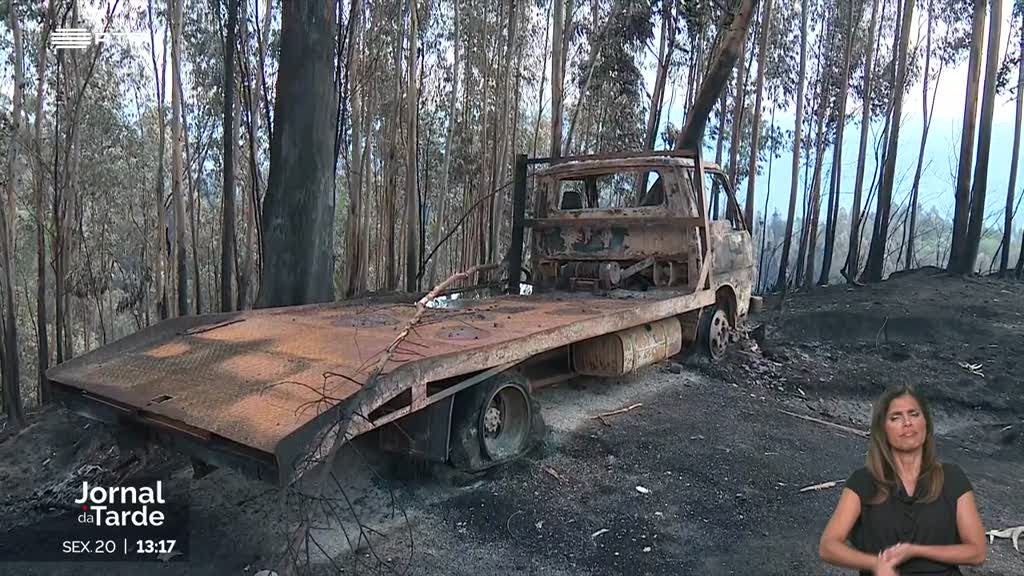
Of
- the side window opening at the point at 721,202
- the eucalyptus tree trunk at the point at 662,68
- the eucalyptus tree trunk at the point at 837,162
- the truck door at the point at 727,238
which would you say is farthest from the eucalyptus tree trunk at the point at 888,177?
the side window opening at the point at 721,202

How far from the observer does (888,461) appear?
212 cm

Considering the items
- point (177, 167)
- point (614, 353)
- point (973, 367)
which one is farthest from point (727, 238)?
point (177, 167)

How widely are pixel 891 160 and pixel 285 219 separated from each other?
14.3 m

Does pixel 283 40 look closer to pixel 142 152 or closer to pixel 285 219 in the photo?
pixel 285 219

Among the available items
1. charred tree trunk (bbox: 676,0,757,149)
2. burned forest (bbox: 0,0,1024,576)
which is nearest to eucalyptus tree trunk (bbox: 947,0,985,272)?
burned forest (bbox: 0,0,1024,576)

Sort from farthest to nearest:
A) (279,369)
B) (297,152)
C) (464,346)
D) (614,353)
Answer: (297,152) < (614,353) < (464,346) < (279,369)

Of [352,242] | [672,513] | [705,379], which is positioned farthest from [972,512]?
[352,242]

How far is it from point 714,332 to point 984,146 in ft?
36.4

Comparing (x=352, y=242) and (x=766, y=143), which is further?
(x=766, y=143)

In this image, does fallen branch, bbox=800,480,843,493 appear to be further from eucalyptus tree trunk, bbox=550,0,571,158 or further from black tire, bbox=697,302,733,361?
eucalyptus tree trunk, bbox=550,0,571,158

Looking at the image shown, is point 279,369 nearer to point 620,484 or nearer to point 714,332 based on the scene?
point 620,484

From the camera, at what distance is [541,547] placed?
134 inches

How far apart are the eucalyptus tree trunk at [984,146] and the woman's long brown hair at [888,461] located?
14.9 metres

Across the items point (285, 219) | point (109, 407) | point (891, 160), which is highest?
point (891, 160)
